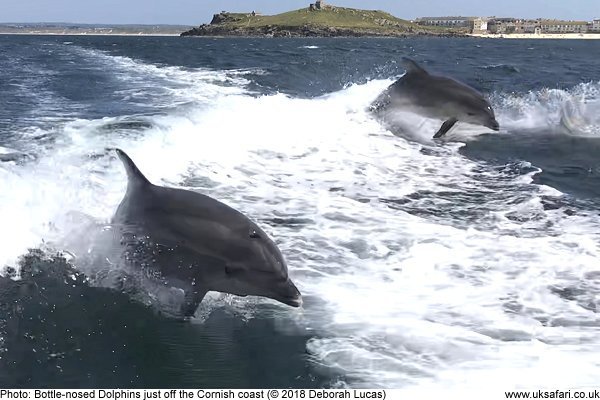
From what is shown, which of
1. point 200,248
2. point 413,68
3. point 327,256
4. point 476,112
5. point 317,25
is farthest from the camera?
point 317,25

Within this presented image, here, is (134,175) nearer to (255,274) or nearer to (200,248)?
(200,248)

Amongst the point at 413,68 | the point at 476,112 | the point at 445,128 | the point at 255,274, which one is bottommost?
the point at 255,274

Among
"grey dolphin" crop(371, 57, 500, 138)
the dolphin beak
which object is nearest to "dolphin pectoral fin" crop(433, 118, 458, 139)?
"grey dolphin" crop(371, 57, 500, 138)

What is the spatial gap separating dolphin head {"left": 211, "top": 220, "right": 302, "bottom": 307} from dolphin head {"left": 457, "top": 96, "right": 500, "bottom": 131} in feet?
34.2

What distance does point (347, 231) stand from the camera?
7.44m

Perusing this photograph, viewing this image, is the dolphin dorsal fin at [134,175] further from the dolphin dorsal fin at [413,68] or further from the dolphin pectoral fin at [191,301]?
the dolphin dorsal fin at [413,68]

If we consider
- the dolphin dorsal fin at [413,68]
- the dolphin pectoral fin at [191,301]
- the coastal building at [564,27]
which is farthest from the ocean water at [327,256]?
the coastal building at [564,27]

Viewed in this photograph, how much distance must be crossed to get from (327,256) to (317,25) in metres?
160

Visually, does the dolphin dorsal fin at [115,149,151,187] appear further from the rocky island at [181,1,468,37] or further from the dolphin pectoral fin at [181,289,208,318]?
the rocky island at [181,1,468,37]

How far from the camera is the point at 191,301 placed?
16.7 feet

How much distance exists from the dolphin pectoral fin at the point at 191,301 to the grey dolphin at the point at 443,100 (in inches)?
384

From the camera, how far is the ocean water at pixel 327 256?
440 cm

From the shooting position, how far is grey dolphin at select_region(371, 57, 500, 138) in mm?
14508
